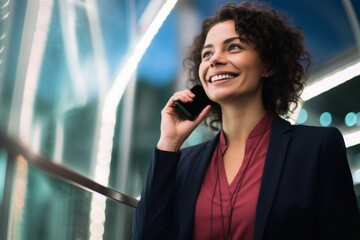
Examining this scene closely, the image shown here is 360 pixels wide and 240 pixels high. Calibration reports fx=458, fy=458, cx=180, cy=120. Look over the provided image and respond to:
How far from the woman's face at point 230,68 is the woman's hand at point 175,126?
10cm

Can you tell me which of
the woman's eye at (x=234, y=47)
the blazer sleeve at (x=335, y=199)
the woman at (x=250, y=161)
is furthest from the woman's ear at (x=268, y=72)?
the blazer sleeve at (x=335, y=199)

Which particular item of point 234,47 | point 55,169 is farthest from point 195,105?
point 55,169

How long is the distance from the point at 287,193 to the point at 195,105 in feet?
1.78

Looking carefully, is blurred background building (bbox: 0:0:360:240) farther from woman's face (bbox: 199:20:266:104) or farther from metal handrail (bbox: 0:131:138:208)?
woman's face (bbox: 199:20:266:104)

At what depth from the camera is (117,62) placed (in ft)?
8.93

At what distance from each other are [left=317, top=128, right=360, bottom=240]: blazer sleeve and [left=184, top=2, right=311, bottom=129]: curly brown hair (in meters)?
0.37

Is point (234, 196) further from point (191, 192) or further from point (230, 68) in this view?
point (230, 68)

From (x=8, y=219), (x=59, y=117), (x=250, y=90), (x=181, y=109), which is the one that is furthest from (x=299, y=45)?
(x=8, y=219)

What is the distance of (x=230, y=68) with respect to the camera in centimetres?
165

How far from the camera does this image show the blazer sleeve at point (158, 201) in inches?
60.9

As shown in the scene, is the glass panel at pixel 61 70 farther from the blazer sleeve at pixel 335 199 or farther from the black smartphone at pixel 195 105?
the blazer sleeve at pixel 335 199

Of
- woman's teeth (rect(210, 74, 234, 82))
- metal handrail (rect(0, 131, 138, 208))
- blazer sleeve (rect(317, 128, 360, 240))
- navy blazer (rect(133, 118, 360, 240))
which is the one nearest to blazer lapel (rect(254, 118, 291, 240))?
navy blazer (rect(133, 118, 360, 240))

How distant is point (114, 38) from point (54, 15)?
592mm

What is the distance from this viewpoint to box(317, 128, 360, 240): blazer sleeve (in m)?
1.39
